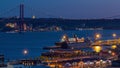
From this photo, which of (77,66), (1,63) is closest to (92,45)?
(77,66)

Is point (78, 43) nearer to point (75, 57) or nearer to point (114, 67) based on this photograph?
point (75, 57)

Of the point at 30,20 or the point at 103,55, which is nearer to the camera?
the point at 103,55

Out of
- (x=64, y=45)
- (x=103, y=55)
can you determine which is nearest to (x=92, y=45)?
(x=64, y=45)

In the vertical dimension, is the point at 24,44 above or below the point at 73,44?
below

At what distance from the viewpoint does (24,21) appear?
38.7m

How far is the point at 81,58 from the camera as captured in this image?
22.0m

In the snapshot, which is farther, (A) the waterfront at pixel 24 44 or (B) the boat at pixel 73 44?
(B) the boat at pixel 73 44

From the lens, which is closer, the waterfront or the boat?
the waterfront

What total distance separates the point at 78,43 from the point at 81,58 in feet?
45.9

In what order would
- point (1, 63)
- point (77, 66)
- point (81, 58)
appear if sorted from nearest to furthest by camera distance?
point (1, 63) → point (77, 66) → point (81, 58)

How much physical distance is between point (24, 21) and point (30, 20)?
0.53 m

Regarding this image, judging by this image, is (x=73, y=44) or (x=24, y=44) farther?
(x=24, y=44)

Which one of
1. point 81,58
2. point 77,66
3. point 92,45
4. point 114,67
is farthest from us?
point 92,45

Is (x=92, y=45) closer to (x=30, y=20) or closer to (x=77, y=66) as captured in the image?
(x=30, y=20)
